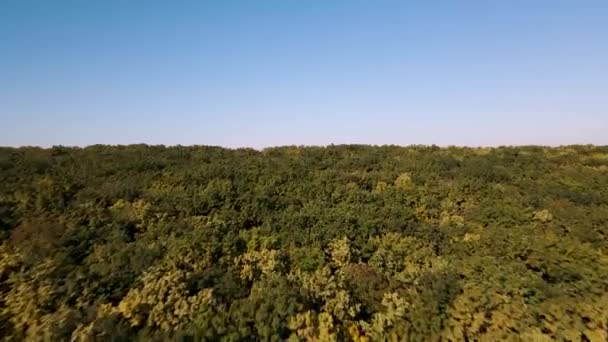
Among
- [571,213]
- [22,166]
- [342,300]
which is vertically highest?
[22,166]

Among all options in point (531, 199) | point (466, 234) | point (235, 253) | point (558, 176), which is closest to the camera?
Answer: point (235, 253)

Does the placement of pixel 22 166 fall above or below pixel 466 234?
above

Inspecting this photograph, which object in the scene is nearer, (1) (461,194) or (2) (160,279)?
(2) (160,279)

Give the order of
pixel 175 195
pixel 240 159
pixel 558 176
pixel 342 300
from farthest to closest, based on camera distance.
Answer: pixel 240 159, pixel 558 176, pixel 175 195, pixel 342 300

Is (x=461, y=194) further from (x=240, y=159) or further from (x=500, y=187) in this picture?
(x=240, y=159)

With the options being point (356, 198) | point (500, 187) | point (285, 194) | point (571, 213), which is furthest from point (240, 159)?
point (571, 213)

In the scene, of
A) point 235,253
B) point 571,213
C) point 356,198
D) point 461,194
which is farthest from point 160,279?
point 571,213

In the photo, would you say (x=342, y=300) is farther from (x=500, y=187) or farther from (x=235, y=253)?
(x=500, y=187)
